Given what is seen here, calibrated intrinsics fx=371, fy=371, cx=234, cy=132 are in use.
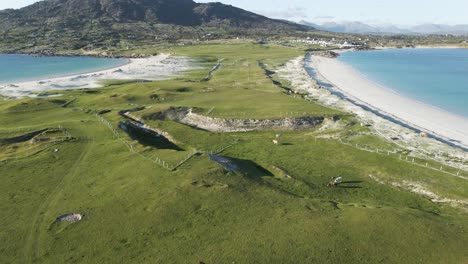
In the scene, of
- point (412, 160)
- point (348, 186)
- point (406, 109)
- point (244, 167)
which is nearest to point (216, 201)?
point (244, 167)

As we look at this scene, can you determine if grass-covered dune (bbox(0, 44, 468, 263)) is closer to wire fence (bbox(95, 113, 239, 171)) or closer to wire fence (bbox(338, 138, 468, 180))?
wire fence (bbox(95, 113, 239, 171))

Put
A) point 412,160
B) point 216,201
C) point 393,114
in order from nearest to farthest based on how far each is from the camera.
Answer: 1. point 216,201
2. point 412,160
3. point 393,114

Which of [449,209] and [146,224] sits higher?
[146,224]

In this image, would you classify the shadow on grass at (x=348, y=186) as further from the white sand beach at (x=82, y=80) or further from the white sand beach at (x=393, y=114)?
the white sand beach at (x=82, y=80)

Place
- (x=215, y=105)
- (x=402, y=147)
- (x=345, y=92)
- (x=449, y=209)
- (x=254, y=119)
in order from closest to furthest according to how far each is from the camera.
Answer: (x=449, y=209) → (x=402, y=147) → (x=254, y=119) → (x=215, y=105) → (x=345, y=92)

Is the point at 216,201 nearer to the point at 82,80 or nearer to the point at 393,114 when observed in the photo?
the point at 393,114

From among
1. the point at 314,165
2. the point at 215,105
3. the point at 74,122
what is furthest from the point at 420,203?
the point at 74,122

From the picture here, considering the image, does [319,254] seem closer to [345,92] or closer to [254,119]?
[254,119]
